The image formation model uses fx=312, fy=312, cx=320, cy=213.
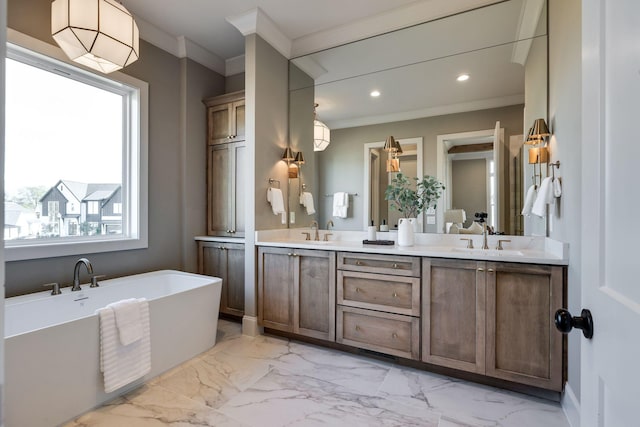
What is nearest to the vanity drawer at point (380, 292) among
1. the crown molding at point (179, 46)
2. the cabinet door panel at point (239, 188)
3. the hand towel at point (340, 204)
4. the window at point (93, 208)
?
the hand towel at point (340, 204)

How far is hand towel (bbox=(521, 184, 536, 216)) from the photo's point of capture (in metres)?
2.20

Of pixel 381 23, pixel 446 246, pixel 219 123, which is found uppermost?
pixel 381 23

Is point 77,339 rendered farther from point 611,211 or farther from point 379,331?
point 611,211

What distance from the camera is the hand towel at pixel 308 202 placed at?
3325 millimetres

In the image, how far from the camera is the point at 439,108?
2.77 metres

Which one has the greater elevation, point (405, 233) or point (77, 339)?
point (405, 233)

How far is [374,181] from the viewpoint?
3014 mm

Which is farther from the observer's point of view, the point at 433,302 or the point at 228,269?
the point at 228,269

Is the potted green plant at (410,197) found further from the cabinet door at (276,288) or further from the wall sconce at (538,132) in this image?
the cabinet door at (276,288)

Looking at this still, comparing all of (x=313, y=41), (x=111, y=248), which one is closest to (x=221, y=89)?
(x=313, y=41)

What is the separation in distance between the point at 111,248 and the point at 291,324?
5.74ft

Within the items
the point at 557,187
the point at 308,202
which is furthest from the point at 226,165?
the point at 557,187

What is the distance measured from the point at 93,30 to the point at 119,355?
1.92m

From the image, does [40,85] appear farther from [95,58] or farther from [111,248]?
[111,248]
